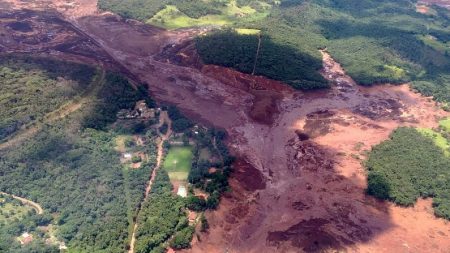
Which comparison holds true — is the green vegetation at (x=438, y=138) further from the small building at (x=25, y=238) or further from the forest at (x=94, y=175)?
the small building at (x=25, y=238)

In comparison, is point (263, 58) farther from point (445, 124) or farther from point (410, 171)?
point (410, 171)

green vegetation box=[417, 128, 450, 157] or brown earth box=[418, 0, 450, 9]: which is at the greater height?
brown earth box=[418, 0, 450, 9]

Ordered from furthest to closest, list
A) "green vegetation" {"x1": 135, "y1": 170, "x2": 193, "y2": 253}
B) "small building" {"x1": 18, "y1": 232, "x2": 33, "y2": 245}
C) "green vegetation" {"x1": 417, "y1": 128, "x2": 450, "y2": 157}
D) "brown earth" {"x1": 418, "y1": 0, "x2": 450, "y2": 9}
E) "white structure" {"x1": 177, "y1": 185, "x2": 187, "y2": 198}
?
"brown earth" {"x1": 418, "y1": 0, "x2": 450, "y2": 9} → "green vegetation" {"x1": 417, "y1": 128, "x2": 450, "y2": 157} → "white structure" {"x1": 177, "y1": 185, "x2": 187, "y2": 198} → "small building" {"x1": 18, "y1": 232, "x2": 33, "y2": 245} → "green vegetation" {"x1": 135, "y1": 170, "x2": 193, "y2": 253}

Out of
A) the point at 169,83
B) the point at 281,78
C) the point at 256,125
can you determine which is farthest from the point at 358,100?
the point at 169,83

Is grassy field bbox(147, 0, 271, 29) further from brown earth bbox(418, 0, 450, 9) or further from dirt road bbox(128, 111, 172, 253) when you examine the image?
brown earth bbox(418, 0, 450, 9)

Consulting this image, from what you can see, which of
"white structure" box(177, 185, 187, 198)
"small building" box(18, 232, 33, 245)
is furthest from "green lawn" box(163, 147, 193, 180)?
"small building" box(18, 232, 33, 245)

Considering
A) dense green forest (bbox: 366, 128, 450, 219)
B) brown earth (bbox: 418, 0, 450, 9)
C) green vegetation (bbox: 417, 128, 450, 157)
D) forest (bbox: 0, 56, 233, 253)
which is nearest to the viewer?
forest (bbox: 0, 56, 233, 253)
